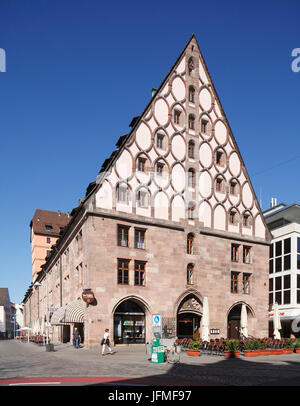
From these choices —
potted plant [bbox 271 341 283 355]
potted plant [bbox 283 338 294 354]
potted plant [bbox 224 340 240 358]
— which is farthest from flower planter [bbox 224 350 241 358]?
potted plant [bbox 283 338 294 354]

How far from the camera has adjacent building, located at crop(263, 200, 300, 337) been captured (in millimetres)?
44781

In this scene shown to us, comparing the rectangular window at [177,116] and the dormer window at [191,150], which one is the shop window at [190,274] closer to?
the dormer window at [191,150]

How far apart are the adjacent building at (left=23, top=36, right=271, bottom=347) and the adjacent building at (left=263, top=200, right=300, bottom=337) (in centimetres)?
482

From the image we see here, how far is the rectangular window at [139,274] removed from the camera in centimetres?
3381

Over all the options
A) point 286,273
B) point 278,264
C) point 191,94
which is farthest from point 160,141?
point 278,264

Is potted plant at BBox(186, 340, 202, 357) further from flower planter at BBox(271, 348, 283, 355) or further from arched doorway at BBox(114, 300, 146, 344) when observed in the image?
arched doorway at BBox(114, 300, 146, 344)

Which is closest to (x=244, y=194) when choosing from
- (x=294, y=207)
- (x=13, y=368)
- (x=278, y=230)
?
(x=278, y=230)

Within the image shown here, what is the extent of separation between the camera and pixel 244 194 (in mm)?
41719

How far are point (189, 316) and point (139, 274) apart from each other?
A: 6317 mm

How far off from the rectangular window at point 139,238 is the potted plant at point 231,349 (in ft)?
37.5

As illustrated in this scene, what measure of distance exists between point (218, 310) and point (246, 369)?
58.5ft

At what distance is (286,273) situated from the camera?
45.8 metres

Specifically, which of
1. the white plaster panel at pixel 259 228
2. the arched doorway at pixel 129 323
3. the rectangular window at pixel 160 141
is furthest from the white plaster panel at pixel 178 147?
the arched doorway at pixel 129 323

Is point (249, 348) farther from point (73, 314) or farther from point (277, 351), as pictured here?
point (73, 314)
